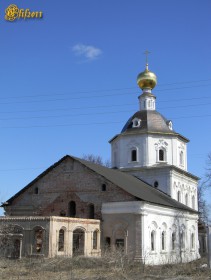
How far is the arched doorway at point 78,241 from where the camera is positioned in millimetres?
28844

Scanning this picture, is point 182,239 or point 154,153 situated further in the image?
point 154,153

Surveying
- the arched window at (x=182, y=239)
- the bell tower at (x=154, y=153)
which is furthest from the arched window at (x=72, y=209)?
the arched window at (x=182, y=239)

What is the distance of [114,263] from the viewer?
73.7 ft

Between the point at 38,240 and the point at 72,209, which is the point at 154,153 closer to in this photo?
the point at 72,209

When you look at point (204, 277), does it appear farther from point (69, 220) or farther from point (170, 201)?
point (170, 201)

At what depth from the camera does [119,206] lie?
29.9 m

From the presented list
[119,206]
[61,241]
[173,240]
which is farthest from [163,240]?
[61,241]

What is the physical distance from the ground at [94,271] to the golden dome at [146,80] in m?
23.1

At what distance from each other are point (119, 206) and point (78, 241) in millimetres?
3630

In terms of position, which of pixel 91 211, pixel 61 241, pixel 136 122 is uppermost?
pixel 136 122

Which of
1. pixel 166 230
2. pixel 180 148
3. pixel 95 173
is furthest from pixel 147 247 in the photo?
pixel 180 148

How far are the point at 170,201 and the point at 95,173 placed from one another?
25.3ft

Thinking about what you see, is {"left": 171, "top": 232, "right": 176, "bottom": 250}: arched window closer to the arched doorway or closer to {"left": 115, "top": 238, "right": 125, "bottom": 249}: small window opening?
{"left": 115, "top": 238, "right": 125, "bottom": 249}: small window opening

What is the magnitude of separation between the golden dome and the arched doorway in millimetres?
19309
